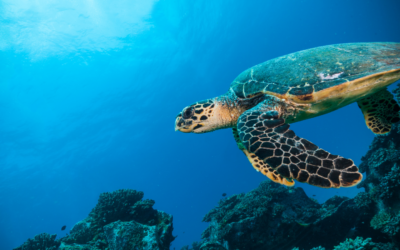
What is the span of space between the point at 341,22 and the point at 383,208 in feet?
183

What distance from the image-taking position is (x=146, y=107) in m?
35.1

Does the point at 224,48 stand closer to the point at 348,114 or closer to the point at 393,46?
the point at 393,46

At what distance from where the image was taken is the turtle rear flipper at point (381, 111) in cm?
338

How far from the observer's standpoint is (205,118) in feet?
10.8

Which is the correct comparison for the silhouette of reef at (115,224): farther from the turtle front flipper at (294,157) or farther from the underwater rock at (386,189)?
the underwater rock at (386,189)

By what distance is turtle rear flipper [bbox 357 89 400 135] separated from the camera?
3.38 metres

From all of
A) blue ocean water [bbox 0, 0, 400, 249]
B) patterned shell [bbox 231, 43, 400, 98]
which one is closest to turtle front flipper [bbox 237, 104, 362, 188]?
patterned shell [bbox 231, 43, 400, 98]

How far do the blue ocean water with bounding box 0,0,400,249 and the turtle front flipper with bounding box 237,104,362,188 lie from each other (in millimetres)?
19726

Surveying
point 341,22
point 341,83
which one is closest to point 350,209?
point 341,83

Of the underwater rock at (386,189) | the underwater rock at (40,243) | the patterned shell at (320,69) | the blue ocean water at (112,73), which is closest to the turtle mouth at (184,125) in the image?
the patterned shell at (320,69)

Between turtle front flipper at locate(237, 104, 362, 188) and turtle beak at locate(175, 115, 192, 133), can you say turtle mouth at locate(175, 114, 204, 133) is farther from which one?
turtle front flipper at locate(237, 104, 362, 188)

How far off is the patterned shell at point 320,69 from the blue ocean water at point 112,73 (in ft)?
64.6

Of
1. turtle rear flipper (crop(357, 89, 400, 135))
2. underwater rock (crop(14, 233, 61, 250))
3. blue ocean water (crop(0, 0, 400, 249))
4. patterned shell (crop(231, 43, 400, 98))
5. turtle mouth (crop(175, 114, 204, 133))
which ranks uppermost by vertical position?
blue ocean water (crop(0, 0, 400, 249))

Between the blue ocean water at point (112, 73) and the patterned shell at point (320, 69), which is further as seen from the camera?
the blue ocean water at point (112, 73)
